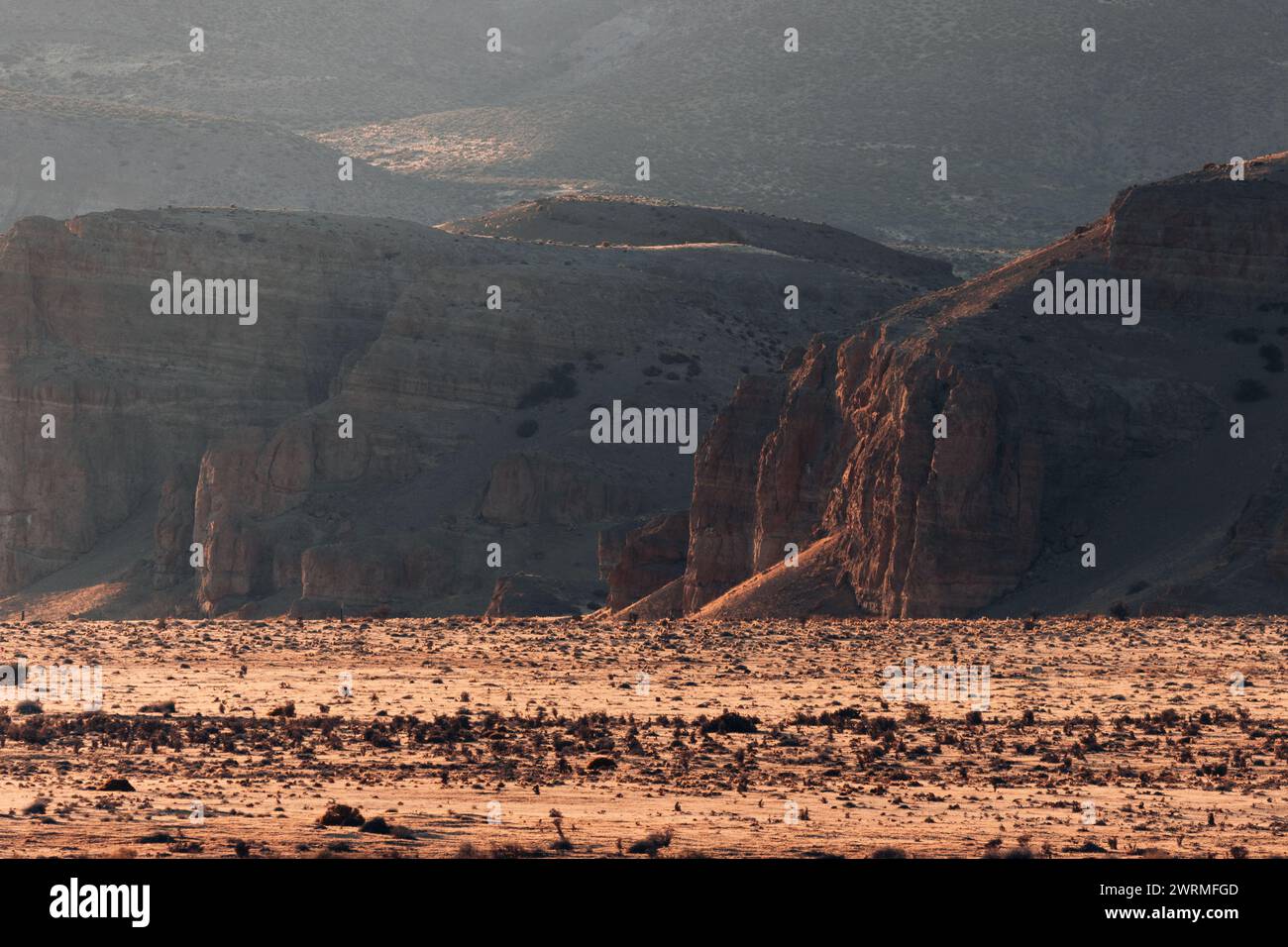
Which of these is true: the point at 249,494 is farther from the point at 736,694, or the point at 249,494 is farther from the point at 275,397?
the point at 736,694

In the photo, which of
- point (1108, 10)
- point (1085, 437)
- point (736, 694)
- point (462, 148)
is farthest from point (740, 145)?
point (736, 694)

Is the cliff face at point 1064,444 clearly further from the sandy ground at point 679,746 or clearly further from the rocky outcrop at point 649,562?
the rocky outcrop at point 649,562

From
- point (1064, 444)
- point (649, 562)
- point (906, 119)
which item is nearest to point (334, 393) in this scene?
point (649, 562)

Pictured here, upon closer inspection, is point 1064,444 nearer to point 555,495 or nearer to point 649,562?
point 649,562

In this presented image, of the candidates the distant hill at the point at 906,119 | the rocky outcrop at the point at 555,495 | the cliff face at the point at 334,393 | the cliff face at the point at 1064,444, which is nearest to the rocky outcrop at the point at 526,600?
the cliff face at the point at 334,393

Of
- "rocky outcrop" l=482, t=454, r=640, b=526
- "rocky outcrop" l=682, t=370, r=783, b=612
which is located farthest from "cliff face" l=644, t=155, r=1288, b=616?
"rocky outcrop" l=482, t=454, r=640, b=526

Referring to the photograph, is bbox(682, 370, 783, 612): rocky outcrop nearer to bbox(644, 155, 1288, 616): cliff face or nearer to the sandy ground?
bbox(644, 155, 1288, 616): cliff face
